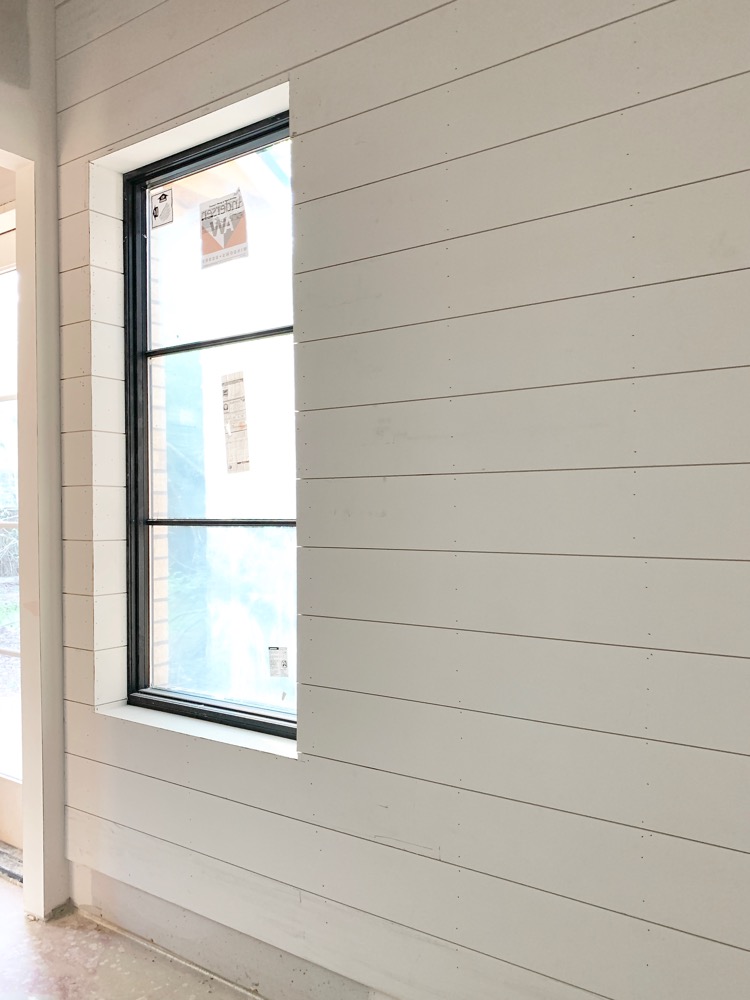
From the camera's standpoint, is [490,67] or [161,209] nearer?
[490,67]

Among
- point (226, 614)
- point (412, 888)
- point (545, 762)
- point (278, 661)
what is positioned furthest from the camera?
point (226, 614)

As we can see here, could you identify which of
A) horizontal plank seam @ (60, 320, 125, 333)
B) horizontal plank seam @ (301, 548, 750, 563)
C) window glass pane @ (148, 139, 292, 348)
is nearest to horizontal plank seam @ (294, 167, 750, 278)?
window glass pane @ (148, 139, 292, 348)

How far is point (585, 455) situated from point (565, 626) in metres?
0.34

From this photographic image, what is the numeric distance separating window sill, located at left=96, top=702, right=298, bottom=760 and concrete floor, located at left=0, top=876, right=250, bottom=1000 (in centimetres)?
65

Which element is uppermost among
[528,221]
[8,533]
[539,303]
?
[528,221]

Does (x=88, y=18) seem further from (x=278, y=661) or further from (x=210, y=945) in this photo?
(x=210, y=945)

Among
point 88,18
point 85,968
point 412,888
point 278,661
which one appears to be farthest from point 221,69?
point 85,968

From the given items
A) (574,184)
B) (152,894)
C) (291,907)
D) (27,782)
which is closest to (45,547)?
(27,782)

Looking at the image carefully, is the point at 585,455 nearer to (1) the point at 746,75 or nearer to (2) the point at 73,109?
(1) the point at 746,75

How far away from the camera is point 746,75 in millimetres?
→ 1296

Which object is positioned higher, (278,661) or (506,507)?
(506,507)

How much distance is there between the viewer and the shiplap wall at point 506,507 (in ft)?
4.40

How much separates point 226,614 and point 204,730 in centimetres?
33

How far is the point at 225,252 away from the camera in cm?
221
